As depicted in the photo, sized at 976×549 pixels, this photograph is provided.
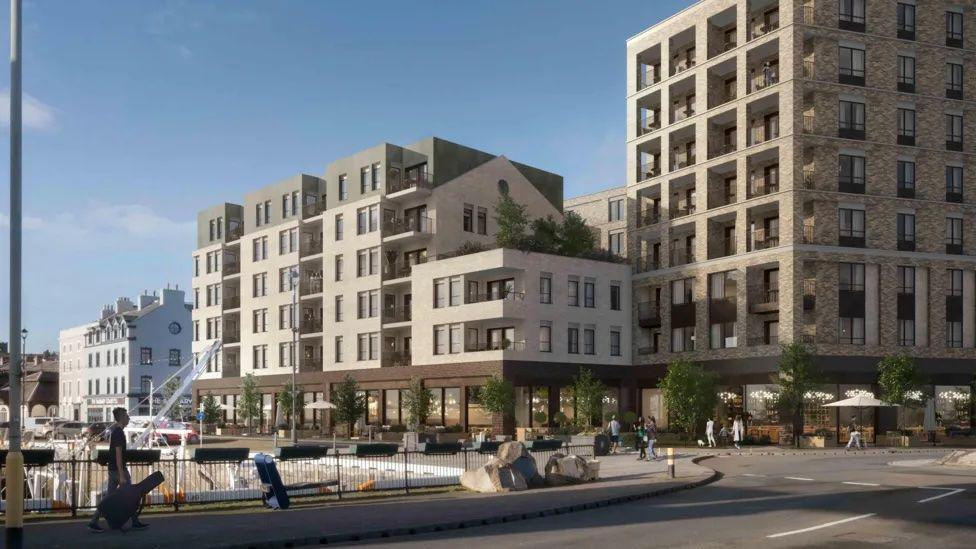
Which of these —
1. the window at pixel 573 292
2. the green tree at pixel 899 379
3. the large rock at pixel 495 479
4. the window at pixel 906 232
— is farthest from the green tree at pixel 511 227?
the large rock at pixel 495 479

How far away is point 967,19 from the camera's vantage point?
6325 cm

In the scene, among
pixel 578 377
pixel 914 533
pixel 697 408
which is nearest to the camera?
pixel 914 533

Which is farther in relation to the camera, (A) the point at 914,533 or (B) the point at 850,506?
(B) the point at 850,506

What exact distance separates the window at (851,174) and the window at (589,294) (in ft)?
57.1

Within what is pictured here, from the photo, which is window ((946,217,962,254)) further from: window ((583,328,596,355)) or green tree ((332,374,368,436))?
green tree ((332,374,368,436))

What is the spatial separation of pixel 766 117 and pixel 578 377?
821 inches

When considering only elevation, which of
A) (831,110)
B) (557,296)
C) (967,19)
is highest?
(967,19)

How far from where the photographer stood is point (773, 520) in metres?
18.8

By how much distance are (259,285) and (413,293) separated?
23493 millimetres

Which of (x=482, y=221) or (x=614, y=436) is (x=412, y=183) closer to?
(x=482, y=221)

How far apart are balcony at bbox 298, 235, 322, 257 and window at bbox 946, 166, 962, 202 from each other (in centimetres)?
4692

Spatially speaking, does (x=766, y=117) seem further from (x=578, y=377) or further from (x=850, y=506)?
(x=850, y=506)

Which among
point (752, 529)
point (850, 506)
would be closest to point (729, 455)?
point (850, 506)

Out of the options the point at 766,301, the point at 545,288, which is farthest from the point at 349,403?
the point at 766,301
